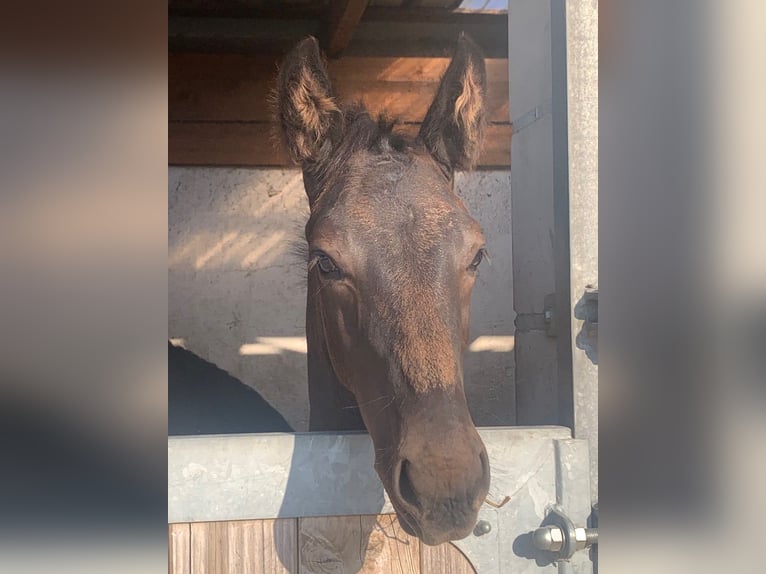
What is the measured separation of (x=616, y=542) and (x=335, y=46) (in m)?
3.95

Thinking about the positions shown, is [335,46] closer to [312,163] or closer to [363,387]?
[312,163]

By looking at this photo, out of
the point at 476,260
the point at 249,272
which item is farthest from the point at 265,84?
the point at 476,260

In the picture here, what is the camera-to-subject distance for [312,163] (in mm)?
2041

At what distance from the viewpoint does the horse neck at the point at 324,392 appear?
83.0 inches

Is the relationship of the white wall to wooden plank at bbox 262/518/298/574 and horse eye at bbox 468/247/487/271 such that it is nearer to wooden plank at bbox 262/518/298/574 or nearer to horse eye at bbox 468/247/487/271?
horse eye at bbox 468/247/487/271

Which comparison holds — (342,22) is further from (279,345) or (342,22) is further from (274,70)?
(279,345)

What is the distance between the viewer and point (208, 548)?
5.52 feet

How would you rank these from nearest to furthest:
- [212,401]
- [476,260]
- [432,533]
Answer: [432,533] < [476,260] < [212,401]

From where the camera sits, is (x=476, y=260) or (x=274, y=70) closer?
(x=476, y=260)

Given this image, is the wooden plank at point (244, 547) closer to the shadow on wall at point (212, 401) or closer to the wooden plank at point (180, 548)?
the wooden plank at point (180, 548)

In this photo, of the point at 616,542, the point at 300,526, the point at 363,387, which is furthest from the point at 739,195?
the point at 300,526

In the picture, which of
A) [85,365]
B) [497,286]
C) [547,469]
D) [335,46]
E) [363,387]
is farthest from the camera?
[497,286]

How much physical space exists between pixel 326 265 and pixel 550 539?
36.6 inches

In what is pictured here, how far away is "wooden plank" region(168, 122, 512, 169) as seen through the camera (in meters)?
4.62
